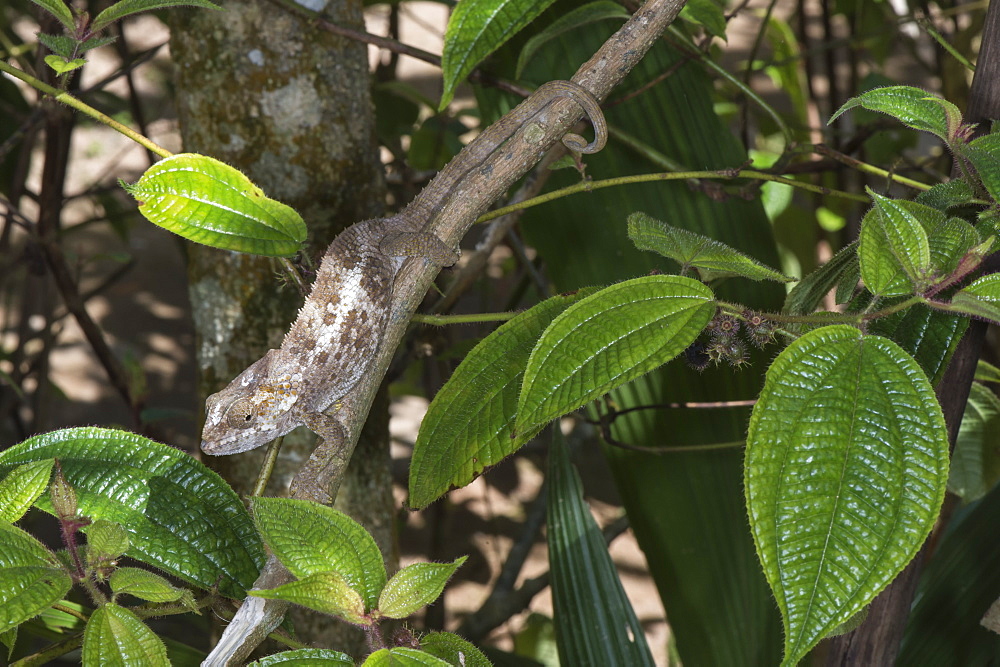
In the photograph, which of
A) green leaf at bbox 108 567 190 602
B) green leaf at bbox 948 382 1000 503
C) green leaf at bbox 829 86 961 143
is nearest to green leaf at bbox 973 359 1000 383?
green leaf at bbox 948 382 1000 503

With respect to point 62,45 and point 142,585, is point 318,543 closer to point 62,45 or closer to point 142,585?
point 142,585

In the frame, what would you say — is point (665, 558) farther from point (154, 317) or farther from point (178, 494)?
point (154, 317)

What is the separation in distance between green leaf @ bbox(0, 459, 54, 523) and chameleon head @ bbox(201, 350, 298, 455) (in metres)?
0.17

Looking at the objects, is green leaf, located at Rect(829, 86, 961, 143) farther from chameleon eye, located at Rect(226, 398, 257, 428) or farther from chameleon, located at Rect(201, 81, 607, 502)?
chameleon eye, located at Rect(226, 398, 257, 428)

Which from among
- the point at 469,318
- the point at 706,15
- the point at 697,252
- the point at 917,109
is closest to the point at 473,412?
the point at 469,318

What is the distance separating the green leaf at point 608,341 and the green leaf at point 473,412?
0.07 m

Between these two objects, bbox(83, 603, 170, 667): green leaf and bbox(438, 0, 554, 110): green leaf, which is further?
bbox(438, 0, 554, 110): green leaf

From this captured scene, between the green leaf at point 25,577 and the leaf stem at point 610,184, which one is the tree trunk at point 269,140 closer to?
the leaf stem at point 610,184

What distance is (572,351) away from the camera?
0.43 meters

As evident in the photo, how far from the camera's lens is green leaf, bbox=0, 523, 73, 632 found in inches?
15.4

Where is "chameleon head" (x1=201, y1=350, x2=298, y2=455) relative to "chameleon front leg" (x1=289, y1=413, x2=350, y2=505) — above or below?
above

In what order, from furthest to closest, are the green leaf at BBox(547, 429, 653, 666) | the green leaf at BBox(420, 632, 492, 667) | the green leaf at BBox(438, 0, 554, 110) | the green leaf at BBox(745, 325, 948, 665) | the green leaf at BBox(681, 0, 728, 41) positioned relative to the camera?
1. the green leaf at BBox(547, 429, 653, 666)
2. the green leaf at BBox(681, 0, 728, 41)
3. the green leaf at BBox(438, 0, 554, 110)
4. the green leaf at BBox(420, 632, 492, 667)
5. the green leaf at BBox(745, 325, 948, 665)

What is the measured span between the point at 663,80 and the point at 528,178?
0.17m

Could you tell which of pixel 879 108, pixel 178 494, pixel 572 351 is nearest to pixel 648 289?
pixel 572 351
